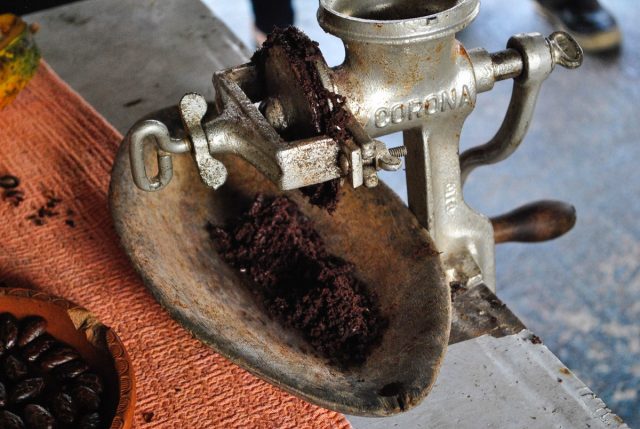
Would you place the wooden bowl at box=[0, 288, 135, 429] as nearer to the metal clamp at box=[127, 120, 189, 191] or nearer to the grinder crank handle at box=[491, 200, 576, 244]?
the metal clamp at box=[127, 120, 189, 191]

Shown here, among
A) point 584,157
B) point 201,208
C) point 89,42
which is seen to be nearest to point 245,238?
point 201,208

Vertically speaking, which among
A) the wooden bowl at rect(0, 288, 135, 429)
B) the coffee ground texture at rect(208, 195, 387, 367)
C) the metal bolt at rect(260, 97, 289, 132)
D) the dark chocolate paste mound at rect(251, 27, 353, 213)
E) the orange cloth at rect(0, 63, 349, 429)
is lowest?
the orange cloth at rect(0, 63, 349, 429)

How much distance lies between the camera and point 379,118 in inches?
39.2

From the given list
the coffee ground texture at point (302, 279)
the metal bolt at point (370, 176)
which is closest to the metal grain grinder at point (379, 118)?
the metal bolt at point (370, 176)

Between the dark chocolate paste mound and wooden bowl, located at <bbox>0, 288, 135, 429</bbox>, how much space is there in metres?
0.30

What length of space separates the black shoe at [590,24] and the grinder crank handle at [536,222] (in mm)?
2194

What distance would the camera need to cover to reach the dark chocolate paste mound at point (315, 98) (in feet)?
2.90

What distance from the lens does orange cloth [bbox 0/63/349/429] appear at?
0.94m

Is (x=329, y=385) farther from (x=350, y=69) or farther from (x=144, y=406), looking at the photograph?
(x=350, y=69)

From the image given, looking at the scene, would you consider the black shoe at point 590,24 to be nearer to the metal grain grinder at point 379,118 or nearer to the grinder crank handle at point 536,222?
the grinder crank handle at point 536,222

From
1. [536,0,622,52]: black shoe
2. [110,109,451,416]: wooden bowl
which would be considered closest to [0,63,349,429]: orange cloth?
[110,109,451,416]: wooden bowl

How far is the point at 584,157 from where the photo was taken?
9.09ft

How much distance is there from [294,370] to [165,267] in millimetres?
254

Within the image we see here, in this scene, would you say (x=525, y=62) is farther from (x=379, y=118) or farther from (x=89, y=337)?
(x=89, y=337)
